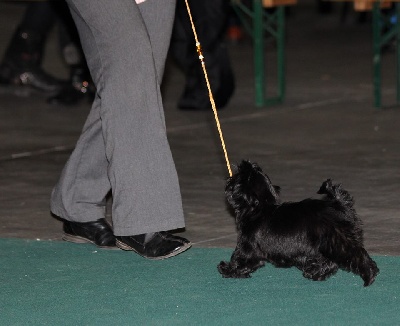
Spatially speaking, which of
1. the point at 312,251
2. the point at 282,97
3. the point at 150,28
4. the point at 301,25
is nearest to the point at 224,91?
the point at 282,97

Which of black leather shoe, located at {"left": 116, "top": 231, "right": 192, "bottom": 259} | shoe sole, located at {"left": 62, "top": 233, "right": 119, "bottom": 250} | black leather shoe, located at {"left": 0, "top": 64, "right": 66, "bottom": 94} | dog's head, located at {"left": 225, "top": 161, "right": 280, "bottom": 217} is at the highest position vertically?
dog's head, located at {"left": 225, "top": 161, "right": 280, "bottom": 217}

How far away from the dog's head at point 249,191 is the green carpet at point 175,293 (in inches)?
11.8

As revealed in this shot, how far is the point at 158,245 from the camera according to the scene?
4941 millimetres

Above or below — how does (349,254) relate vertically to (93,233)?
above

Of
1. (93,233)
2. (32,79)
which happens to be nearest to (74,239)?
(93,233)

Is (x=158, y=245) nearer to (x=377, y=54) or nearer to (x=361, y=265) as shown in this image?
(x=361, y=265)

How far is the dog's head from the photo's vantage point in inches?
180

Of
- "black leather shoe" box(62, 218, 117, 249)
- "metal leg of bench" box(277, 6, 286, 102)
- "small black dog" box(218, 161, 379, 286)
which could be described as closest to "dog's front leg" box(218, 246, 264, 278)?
"small black dog" box(218, 161, 379, 286)

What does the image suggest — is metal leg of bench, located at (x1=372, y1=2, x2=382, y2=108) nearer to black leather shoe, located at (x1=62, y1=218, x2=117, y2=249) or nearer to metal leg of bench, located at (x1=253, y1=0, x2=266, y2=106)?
metal leg of bench, located at (x1=253, y1=0, x2=266, y2=106)

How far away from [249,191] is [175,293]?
49 cm

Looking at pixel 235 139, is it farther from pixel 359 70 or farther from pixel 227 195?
pixel 359 70

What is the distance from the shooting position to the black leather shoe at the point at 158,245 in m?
4.93

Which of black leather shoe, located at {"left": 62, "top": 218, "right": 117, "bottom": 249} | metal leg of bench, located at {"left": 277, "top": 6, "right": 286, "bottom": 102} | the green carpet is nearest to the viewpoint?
the green carpet

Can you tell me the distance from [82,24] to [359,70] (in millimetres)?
8515
